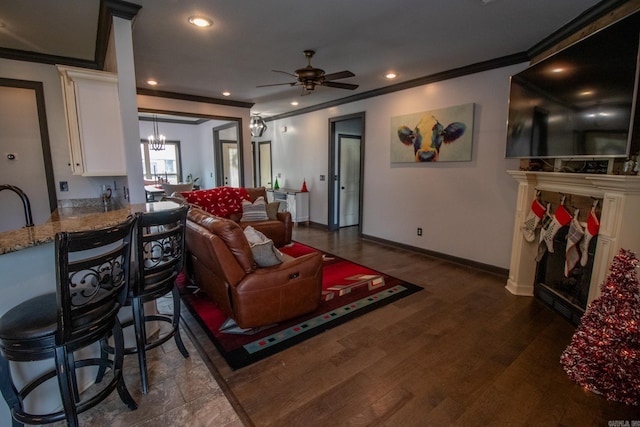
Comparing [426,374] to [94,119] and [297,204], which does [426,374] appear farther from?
[297,204]

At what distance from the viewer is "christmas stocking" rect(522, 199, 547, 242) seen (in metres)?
3.06

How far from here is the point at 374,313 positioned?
2854 millimetres

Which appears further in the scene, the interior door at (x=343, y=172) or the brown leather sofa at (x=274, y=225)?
the interior door at (x=343, y=172)

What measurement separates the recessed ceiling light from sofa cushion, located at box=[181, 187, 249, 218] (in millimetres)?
2705

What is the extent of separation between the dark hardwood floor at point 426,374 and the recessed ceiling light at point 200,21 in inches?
105

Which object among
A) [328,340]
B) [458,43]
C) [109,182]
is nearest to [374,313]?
[328,340]

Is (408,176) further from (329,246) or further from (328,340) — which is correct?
(328,340)

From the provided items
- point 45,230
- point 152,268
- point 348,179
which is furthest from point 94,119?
point 348,179

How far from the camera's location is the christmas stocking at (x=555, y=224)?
2.75m

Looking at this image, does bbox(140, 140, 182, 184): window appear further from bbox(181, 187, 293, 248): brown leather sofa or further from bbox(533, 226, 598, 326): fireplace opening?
bbox(533, 226, 598, 326): fireplace opening

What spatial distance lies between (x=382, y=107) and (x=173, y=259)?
13.7 feet

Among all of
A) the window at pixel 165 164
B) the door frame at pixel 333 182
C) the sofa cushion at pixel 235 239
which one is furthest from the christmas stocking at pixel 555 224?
the window at pixel 165 164

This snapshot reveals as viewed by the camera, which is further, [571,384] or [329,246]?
[329,246]

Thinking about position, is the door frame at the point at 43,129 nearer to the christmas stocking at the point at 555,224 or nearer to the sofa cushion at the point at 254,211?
the sofa cushion at the point at 254,211
